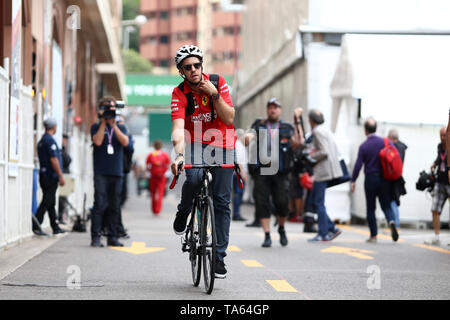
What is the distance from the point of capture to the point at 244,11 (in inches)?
1542

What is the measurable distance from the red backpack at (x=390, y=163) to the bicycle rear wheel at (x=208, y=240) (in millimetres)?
6408

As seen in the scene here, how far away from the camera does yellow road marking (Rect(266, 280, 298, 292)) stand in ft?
25.3

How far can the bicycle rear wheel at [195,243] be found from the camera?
25.1ft

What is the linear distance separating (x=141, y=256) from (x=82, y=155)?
48.4ft

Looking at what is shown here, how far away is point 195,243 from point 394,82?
1147cm

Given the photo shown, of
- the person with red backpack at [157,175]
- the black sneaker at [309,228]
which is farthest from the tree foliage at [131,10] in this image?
the black sneaker at [309,228]

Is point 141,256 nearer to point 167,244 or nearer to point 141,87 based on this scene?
point 167,244

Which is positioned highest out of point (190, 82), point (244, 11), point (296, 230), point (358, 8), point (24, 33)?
point (244, 11)

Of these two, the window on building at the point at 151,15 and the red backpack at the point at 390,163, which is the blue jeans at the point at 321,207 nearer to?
the red backpack at the point at 390,163

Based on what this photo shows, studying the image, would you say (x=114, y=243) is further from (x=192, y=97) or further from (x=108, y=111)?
(x=192, y=97)

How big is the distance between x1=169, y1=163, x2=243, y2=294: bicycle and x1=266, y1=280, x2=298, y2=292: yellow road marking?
66 cm

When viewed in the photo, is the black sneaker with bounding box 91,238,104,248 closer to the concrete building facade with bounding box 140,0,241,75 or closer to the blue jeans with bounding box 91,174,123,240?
the blue jeans with bounding box 91,174,123,240

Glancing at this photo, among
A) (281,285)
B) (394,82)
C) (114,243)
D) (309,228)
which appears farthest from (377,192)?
(281,285)

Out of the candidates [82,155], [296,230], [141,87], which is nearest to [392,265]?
[296,230]
